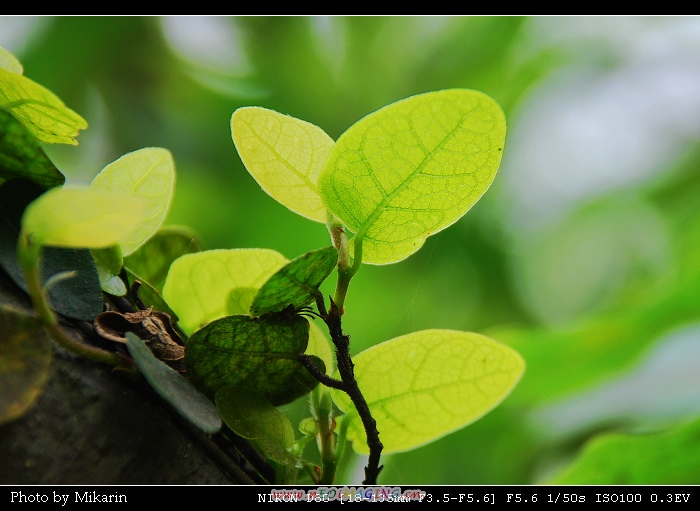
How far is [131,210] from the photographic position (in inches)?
11.2

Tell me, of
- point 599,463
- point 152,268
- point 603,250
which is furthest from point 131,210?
point 603,250

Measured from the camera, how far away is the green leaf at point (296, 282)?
33 cm

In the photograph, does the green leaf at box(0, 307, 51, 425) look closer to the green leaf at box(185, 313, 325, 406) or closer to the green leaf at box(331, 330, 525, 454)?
the green leaf at box(185, 313, 325, 406)

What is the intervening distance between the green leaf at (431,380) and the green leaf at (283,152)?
11 cm

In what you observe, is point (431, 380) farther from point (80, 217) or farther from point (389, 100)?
point (389, 100)

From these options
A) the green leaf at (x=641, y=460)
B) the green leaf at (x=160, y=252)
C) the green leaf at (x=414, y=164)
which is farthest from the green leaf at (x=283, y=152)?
the green leaf at (x=641, y=460)

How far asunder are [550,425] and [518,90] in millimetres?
741

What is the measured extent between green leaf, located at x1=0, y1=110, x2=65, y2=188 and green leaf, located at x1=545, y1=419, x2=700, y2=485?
52 cm

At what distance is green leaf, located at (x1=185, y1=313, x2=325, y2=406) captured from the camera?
35 centimetres

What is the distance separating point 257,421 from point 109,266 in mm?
136

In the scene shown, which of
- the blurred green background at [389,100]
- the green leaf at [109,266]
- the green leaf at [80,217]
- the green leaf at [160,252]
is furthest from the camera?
the blurred green background at [389,100]

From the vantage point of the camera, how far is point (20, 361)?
11.4 inches

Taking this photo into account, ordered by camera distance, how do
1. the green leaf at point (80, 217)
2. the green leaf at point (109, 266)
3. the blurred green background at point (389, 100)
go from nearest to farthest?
the green leaf at point (80, 217) < the green leaf at point (109, 266) < the blurred green background at point (389, 100)

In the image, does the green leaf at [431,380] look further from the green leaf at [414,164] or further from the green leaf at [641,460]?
the green leaf at [641,460]
